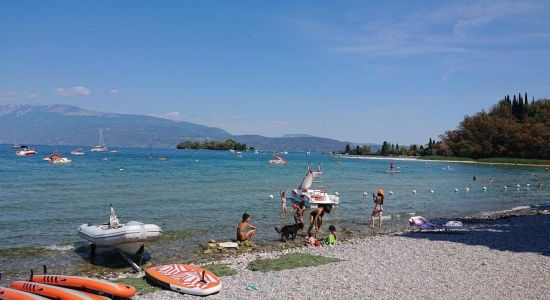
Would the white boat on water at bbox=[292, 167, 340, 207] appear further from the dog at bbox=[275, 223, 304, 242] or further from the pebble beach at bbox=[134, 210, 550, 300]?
the pebble beach at bbox=[134, 210, 550, 300]

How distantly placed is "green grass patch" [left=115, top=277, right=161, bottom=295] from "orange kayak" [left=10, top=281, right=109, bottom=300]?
138 cm

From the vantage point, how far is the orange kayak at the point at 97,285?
408 inches

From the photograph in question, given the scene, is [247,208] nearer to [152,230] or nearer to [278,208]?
[278,208]

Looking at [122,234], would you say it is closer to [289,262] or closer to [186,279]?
[186,279]

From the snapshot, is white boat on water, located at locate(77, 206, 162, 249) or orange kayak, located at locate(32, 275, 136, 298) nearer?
orange kayak, located at locate(32, 275, 136, 298)

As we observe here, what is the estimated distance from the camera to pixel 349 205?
32969mm

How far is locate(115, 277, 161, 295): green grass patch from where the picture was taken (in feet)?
37.7

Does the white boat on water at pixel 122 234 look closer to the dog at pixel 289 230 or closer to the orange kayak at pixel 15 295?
the orange kayak at pixel 15 295

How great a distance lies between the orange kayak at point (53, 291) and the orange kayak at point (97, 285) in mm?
248

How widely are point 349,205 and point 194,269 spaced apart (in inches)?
863

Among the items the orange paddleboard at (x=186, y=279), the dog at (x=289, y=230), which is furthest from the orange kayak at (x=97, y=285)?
the dog at (x=289, y=230)

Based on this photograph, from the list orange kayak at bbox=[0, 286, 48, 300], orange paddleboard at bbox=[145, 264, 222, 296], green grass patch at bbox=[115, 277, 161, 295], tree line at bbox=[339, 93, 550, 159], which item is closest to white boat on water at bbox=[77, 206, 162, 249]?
green grass patch at bbox=[115, 277, 161, 295]

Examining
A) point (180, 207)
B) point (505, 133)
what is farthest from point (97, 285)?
point (505, 133)

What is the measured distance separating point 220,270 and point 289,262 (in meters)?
2.26
